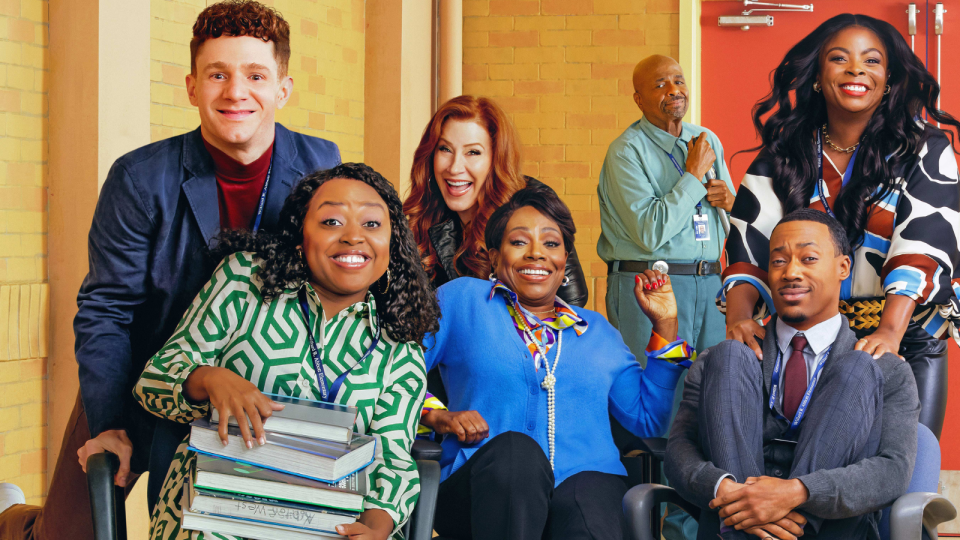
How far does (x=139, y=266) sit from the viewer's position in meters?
2.02

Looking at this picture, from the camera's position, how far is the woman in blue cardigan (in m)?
2.03

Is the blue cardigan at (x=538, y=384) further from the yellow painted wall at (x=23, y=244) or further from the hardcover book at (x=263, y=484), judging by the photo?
the yellow painted wall at (x=23, y=244)

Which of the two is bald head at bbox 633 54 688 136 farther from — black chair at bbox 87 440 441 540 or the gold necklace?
black chair at bbox 87 440 441 540

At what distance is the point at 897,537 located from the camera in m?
1.77

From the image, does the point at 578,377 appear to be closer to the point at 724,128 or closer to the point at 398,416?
the point at 398,416

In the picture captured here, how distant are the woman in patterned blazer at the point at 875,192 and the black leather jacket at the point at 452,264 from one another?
0.50 metres

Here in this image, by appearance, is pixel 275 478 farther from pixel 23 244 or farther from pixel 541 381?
pixel 23 244

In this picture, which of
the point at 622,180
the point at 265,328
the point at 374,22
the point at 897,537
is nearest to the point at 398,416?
the point at 265,328

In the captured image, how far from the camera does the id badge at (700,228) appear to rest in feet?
12.0

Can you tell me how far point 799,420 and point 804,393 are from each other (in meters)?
0.08

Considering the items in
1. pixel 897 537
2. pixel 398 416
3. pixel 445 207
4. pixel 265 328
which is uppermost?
pixel 445 207

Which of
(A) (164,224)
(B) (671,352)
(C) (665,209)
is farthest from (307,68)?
(B) (671,352)

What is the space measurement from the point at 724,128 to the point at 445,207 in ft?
11.3

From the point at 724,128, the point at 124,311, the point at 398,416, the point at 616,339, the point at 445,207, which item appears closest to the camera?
the point at 398,416
